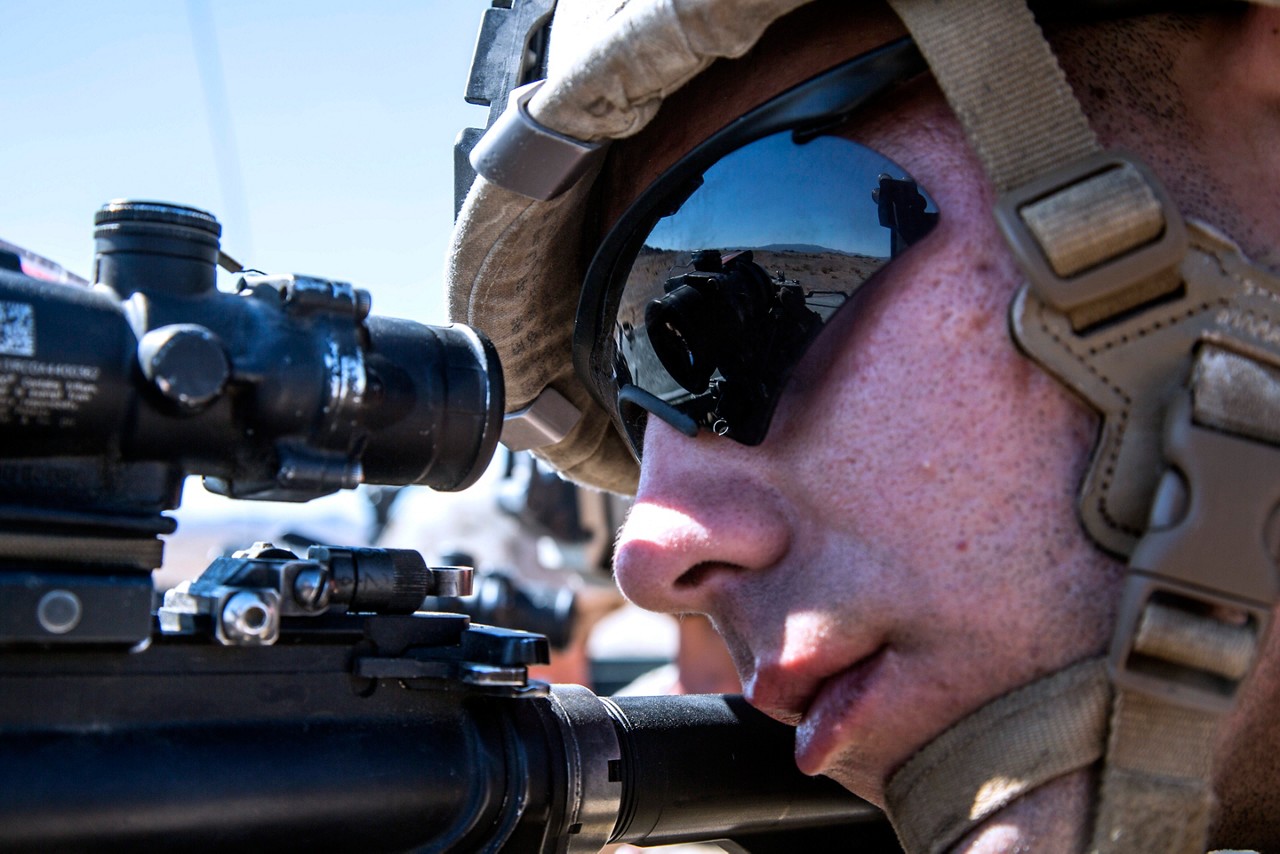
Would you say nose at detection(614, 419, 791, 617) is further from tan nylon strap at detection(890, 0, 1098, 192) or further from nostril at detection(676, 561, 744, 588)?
tan nylon strap at detection(890, 0, 1098, 192)

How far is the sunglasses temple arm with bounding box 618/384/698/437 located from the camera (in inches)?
63.9

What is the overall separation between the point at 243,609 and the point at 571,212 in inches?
35.9

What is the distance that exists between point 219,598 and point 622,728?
1.87ft

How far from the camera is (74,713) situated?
1.22 metres

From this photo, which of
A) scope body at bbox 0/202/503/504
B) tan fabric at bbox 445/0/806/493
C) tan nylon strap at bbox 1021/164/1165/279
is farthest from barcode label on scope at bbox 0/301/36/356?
tan nylon strap at bbox 1021/164/1165/279

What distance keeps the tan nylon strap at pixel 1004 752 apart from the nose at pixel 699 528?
30 centimetres

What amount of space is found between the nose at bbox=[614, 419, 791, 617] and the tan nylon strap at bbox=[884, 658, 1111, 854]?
0.98ft

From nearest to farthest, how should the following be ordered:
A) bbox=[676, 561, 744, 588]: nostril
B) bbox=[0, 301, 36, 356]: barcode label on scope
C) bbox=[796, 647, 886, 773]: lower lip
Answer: bbox=[0, 301, 36, 356]: barcode label on scope → bbox=[796, 647, 886, 773]: lower lip → bbox=[676, 561, 744, 588]: nostril

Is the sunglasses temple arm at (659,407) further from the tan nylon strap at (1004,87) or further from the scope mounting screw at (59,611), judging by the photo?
the scope mounting screw at (59,611)

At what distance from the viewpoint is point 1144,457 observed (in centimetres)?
123

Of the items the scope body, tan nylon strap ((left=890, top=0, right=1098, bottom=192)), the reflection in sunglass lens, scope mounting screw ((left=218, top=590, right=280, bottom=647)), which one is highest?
tan nylon strap ((left=890, top=0, right=1098, bottom=192))

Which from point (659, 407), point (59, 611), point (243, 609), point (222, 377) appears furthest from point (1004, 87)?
point (59, 611)

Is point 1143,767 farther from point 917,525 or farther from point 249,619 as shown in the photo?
point 249,619

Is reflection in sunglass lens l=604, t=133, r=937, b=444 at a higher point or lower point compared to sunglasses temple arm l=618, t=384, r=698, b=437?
higher
